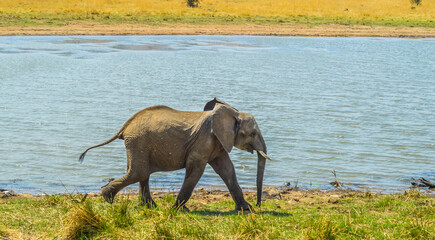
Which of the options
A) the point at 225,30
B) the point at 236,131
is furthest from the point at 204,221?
the point at 225,30

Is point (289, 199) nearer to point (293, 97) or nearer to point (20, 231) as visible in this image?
point (20, 231)

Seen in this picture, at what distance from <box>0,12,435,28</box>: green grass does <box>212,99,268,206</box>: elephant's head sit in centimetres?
3791

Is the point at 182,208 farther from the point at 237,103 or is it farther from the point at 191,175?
the point at 237,103

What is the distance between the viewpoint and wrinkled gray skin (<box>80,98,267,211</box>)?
8.05 metres

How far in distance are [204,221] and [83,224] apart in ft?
4.84

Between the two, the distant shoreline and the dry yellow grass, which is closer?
the distant shoreline

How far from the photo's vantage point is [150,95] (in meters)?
20.7

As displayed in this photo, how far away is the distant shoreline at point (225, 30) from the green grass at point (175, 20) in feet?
4.77

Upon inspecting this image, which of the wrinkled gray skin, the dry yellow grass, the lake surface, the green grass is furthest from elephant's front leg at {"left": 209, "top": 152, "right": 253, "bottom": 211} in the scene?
the dry yellow grass

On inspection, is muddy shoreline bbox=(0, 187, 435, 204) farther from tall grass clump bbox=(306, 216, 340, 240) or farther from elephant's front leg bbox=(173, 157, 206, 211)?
tall grass clump bbox=(306, 216, 340, 240)

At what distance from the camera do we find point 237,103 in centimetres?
1906

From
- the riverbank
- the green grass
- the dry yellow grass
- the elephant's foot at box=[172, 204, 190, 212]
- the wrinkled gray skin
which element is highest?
the wrinkled gray skin

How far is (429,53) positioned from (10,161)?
97.0ft

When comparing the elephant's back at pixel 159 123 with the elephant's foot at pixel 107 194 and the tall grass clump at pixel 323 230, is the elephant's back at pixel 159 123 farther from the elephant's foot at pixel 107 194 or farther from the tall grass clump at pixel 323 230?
the tall grass clump at pixel 323 230
